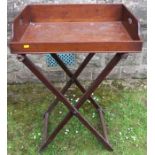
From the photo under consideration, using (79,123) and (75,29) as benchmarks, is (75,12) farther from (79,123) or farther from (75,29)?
(79,123)

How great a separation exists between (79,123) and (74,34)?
105cm

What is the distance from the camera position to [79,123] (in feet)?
12.8

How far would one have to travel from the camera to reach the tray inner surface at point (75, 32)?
3.12 m

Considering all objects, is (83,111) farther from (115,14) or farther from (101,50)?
(101,50)

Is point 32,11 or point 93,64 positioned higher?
point 32,11

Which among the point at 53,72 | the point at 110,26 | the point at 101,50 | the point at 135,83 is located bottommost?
the point at 135,83

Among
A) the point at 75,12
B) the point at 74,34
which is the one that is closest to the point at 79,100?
the point at 74,34

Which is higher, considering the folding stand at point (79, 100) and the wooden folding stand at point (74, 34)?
the wooden folding stand at point (74, 34)

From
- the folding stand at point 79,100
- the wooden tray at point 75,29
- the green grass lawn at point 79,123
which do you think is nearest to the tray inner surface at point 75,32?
the wooden tray at point 75,29

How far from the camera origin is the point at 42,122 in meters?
3.95

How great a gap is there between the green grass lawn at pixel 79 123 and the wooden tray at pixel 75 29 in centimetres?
104

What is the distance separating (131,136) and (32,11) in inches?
60.8

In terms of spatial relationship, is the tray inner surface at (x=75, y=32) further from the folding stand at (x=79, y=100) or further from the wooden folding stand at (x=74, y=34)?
the folding stand at (x=79, y=100)

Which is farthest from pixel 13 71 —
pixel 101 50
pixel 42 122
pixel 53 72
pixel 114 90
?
pixel 101 50
